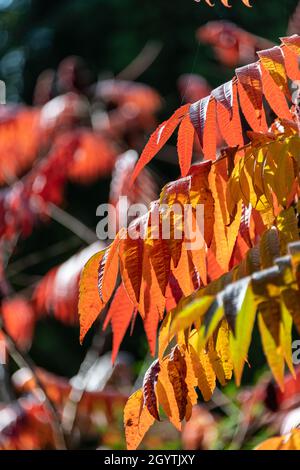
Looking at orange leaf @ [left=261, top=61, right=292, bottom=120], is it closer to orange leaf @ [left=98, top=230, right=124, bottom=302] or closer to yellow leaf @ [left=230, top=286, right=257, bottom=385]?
orange leaf @ [left=98, top=230, right=124, bottom=302]

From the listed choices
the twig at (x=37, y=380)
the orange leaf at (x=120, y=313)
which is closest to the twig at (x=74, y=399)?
the twig at (x=37, y=380)

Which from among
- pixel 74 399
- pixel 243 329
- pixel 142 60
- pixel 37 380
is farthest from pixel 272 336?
pixel 142 60

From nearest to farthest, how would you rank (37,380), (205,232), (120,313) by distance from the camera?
1. (205,232)
2. (120,313)
3. (37,380)

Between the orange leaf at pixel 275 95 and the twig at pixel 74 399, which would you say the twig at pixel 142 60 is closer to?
the twig at pixel 74 399

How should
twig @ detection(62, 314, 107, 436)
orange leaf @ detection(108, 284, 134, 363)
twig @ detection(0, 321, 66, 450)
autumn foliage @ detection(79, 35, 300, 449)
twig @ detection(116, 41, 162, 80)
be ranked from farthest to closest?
twig @ detection(116, 41, 162, 80), twig @ detection(62, 314, 107, 436), twig @ detection(0, 321, 66, 450), orange leaf @ detection(108, 284, 134, 363), autumn foliage @ detection(79, 35, 300, 449)

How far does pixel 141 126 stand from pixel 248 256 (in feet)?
9.10

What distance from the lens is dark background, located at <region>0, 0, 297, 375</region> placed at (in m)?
5.09

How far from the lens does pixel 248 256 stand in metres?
0.83

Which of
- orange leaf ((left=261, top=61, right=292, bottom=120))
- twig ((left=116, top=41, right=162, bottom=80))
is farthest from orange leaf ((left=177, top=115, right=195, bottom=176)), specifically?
twig ((left=116, top=41, right=162, bottom=80))

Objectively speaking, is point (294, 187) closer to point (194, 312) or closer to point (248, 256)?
point (248, 256)

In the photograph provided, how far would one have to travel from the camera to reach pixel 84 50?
5.64 m

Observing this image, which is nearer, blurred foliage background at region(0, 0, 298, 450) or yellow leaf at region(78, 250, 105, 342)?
yellow leaf at region(78, 250, 105, 342)

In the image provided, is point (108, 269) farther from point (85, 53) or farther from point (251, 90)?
point (85, 53)
